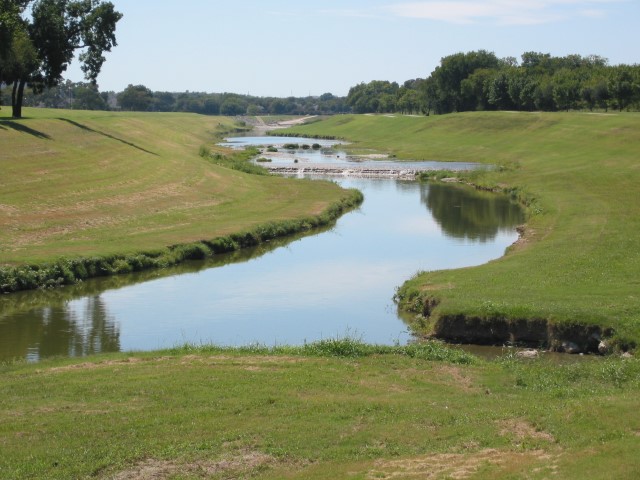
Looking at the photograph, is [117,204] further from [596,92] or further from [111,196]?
[596,92]

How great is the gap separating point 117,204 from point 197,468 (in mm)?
42032

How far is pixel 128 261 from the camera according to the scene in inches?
1619

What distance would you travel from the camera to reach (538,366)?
22.7m

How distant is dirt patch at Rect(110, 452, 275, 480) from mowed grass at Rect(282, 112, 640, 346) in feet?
46.8

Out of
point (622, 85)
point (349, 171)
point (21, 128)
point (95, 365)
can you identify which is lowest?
point (95, 365)

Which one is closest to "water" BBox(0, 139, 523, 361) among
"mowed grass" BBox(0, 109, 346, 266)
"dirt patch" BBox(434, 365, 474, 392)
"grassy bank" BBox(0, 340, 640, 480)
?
"mowed grass" BBox(0, 109, 346, 266)

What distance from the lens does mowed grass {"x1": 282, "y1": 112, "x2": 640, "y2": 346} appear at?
28906 mm

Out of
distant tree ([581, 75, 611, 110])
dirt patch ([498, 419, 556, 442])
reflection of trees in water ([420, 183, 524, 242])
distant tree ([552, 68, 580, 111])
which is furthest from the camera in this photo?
distant tree ([552, 68, 580, 111])

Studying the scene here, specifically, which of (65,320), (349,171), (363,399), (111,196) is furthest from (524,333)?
(349,171)

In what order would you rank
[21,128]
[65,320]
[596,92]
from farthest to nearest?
1. [596,92]
2. [21,128]
3. [65,320]

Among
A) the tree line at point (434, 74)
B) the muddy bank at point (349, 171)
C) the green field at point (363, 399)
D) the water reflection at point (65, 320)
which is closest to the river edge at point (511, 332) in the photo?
the green field at point (363, 399)

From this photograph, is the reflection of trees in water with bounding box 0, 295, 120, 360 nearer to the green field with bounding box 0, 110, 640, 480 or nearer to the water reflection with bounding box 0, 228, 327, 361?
the water reflection with bounding box 0, 228, 327, 361

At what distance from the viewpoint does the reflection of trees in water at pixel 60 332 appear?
90.7 feet

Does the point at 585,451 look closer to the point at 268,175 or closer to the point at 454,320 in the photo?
the point at 454,320
